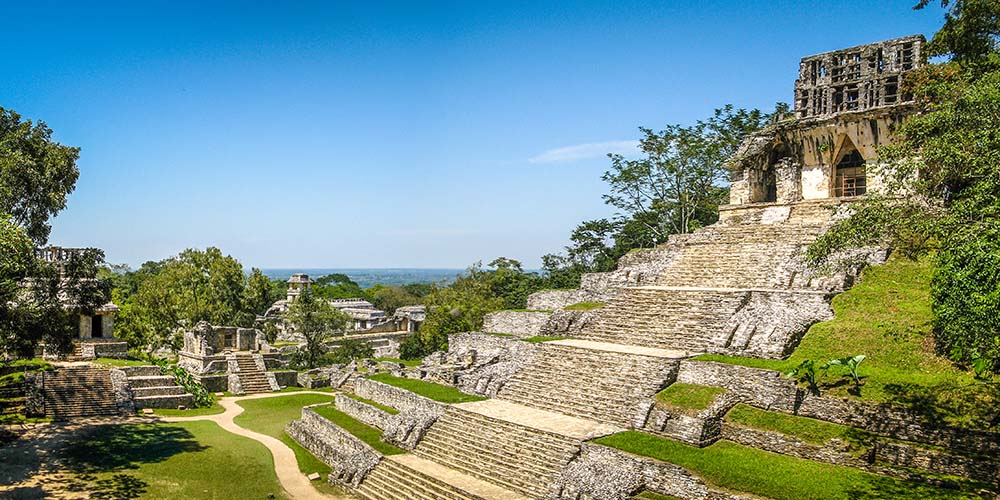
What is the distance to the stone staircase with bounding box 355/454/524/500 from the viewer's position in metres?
15.0

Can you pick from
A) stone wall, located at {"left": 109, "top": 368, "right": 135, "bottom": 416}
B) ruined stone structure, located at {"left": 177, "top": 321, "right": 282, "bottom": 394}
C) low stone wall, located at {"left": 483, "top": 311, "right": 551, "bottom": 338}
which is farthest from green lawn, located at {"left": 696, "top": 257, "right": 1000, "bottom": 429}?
ruined stone structure, located at {"left": 177, "top": 321, "right": 282, "bottom": 394}

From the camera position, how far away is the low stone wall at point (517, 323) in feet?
85.9

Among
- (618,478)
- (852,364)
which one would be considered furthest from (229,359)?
(852,364)

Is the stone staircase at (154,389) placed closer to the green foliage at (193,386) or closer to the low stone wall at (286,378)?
the green foliage at (193,386)

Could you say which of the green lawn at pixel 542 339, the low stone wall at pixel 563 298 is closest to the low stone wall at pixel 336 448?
the green lawn at pixel 542 339

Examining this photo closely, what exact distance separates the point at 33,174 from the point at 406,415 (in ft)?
43.8

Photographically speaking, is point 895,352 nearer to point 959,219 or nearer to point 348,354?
point 959,219

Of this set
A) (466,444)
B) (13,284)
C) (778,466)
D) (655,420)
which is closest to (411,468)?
(466,444)

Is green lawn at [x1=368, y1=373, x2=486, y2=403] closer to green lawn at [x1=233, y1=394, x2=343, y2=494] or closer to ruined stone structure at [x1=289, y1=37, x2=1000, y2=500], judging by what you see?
Result: ruined stone structure at [x1=289, y1=37, x2=1000, y2=500]

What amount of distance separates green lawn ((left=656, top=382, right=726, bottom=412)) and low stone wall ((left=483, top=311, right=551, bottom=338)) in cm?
931

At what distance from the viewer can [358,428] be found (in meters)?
20.8

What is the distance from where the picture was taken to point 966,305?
13406mm

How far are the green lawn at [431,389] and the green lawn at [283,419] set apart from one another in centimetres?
344

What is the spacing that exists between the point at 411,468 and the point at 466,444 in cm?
145
